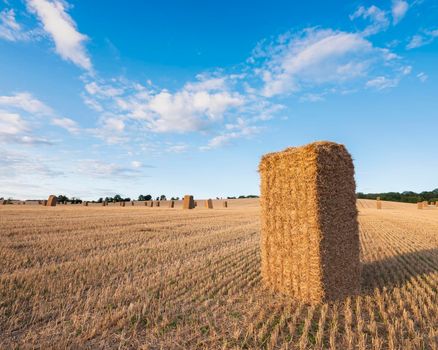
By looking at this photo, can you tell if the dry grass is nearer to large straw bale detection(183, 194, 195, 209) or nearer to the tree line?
large straw bale detection(183, 194, 195, 209)

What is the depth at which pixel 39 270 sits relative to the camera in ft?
24.9

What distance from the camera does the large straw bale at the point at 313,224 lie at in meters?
6.13

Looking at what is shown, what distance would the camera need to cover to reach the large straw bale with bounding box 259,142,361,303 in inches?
241

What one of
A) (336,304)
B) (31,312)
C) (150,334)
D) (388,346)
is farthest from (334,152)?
(31,312)

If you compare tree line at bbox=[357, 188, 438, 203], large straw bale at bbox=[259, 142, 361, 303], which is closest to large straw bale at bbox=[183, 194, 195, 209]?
large straw bale at bbox=[259, 142, 361, 303]

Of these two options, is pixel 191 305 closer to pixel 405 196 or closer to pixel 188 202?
pixel 188 202

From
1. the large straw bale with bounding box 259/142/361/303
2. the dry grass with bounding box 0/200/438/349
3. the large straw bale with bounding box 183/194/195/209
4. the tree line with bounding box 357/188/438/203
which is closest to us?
the dry grass with bounding box 0/200/438/349

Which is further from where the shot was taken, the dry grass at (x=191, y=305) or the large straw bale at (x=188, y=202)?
the large straw bale at (x=188, y=202)

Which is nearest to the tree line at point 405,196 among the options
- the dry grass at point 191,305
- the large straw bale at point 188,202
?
the large straw bale at point 188,202

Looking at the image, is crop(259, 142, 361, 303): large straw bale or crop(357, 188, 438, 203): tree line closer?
crop(259, 142, 361, 303): large straw bale

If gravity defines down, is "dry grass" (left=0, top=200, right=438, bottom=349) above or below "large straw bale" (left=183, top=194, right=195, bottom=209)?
below

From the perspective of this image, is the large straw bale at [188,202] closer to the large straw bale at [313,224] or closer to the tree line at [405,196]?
the large straw bale at [313,224]

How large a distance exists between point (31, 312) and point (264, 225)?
4.55 metres

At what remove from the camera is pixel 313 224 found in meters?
6.14
